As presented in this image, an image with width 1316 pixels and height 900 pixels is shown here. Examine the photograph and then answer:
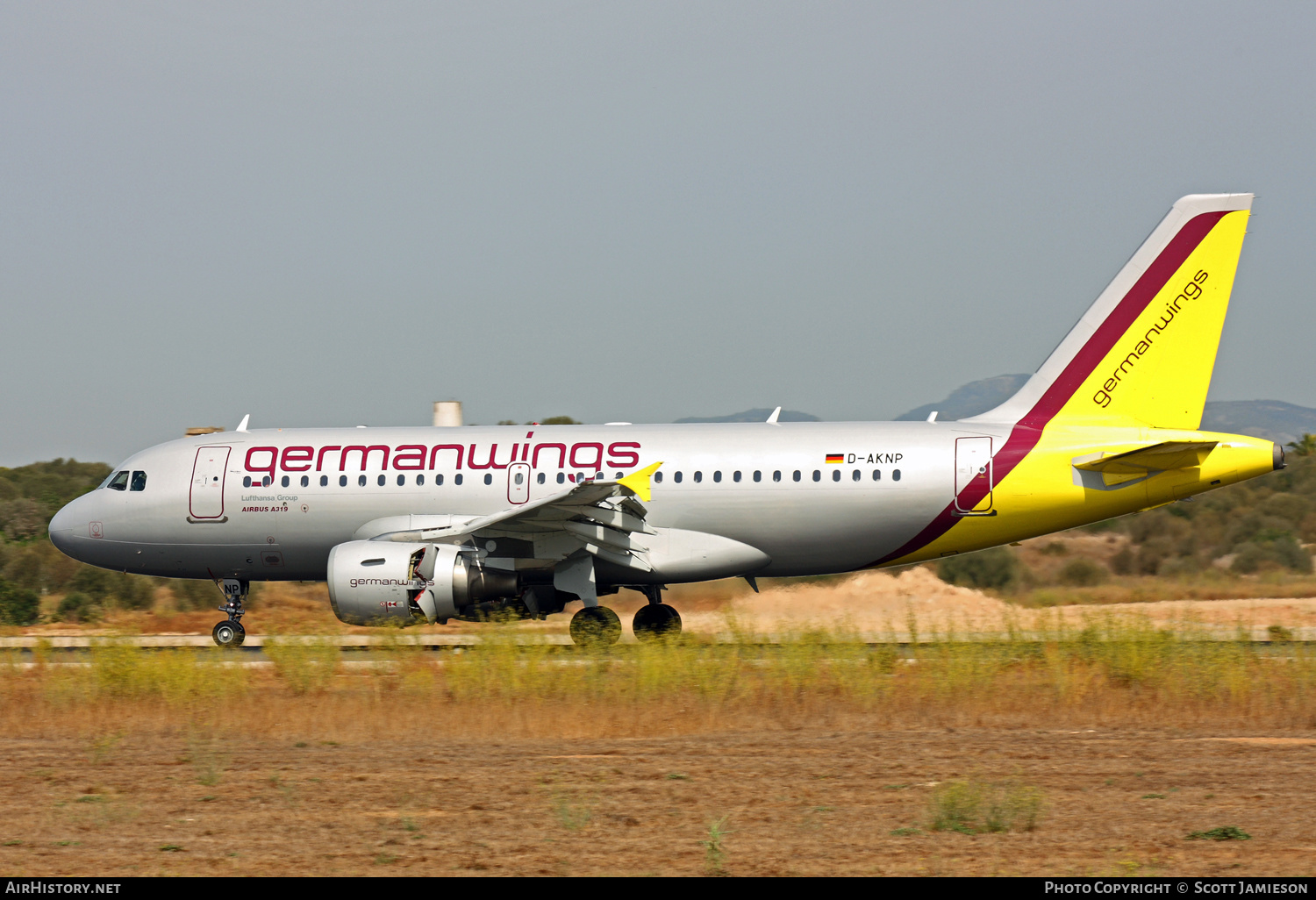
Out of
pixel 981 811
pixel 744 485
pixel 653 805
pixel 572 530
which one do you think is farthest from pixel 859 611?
pixel 981 811

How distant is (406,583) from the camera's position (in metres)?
17.9

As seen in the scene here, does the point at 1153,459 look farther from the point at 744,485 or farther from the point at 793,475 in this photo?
the point at 744,485

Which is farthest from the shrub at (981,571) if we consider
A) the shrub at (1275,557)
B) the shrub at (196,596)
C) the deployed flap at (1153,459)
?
the shrub at (196,596)

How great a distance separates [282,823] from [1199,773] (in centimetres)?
672

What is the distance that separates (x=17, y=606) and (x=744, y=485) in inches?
681

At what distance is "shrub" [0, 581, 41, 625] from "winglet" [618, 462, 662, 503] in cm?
1599

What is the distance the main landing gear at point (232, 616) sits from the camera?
66.3 ft

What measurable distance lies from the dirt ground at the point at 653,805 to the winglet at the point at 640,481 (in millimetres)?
6631

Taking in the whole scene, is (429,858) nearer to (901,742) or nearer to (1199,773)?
(901,742)

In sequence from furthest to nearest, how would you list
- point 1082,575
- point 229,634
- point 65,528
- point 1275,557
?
point 1275,557
point 1082,575
point 65,528
point 229,634

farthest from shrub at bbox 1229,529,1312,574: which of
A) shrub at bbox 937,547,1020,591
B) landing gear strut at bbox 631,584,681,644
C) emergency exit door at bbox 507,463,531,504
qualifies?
emergency exit door at bbox 507,463,531,504

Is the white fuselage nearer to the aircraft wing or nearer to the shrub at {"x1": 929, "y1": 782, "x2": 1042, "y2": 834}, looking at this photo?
the aircraft wing

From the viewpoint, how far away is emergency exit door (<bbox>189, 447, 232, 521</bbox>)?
812 inches
